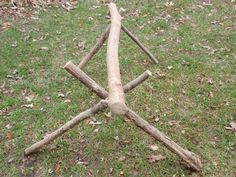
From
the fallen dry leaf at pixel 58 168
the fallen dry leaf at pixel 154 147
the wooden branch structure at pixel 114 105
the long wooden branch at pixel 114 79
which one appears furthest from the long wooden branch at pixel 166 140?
the fallen dry leaf at pixel 58 168

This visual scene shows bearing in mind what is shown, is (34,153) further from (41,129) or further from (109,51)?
(109,51)

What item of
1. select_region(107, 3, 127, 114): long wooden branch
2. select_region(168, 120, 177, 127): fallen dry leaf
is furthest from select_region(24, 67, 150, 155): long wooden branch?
select_region(168, 120, 177, 127): fallen dry leaf

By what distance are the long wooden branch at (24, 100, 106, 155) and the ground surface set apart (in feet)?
0.54

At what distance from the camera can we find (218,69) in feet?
19.1

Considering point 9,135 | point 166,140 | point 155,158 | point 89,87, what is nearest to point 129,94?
point 155,158

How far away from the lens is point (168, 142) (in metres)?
Result: 3.79

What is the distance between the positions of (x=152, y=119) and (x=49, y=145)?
1455 millimetres

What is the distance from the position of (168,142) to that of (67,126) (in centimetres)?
116

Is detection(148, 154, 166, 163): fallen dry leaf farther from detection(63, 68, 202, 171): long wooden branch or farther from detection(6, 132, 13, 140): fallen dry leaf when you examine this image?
detection(6, 132, 13, 140): fallen dry leaf

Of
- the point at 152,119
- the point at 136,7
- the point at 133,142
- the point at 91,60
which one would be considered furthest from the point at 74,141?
the point at 136,7

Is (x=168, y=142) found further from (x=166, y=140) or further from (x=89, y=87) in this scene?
(x=89, y=87)

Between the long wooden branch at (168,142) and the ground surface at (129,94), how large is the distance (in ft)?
0.56

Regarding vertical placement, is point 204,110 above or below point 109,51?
below

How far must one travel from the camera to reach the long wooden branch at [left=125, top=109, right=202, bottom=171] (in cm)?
363
